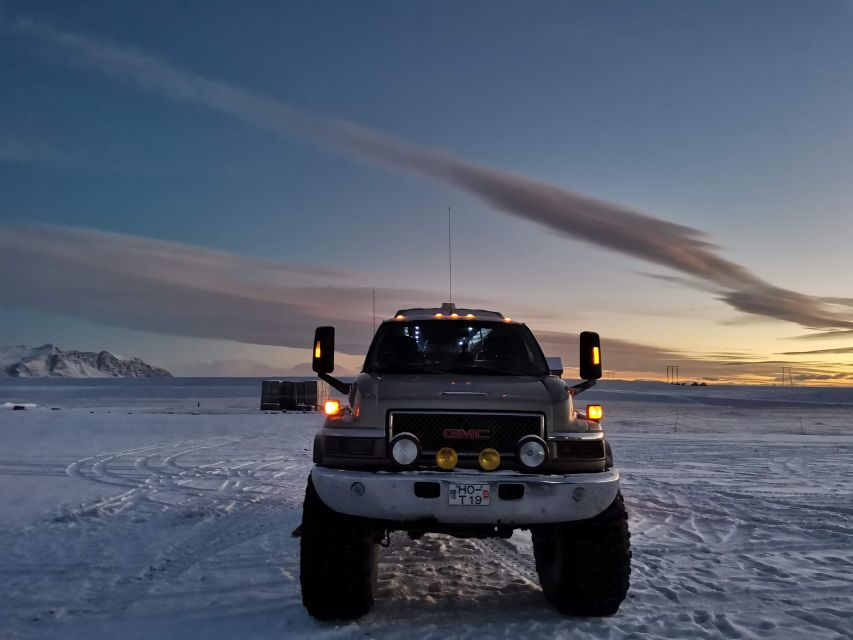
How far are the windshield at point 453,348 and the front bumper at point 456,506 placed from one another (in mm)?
1360

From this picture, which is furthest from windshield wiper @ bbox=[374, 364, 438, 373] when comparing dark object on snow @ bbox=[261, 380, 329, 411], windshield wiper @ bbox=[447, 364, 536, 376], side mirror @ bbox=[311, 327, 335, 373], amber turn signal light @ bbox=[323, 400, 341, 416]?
dark object on snow @ bbox=[261, 380, 329, 411]

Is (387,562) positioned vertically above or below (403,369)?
below

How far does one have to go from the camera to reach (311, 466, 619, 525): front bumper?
15.8 ft

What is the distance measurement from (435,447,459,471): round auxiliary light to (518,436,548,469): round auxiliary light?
0.47 m

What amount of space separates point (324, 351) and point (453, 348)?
52.0 inches

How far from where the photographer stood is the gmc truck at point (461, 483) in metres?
4.82

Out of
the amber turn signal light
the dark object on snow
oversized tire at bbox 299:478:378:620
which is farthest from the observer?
the dark object on snow

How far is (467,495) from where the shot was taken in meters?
4.81

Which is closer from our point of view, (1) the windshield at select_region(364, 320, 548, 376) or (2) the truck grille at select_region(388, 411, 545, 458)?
(2) the truck grille at select_region(388, 411, 545, 458)

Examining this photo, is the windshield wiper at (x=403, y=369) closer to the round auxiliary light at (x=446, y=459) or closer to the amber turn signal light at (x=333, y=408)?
the amber turn signal light at (x=333, y=408)

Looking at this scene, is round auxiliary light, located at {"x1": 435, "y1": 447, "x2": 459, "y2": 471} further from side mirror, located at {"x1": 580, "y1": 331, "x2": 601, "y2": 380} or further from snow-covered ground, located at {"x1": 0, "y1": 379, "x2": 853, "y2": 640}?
side mirror, located at {"x1": 580, "y1": 331, "x2": 601, "y2": 380}

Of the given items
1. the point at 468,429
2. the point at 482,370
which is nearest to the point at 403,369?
the point at 482,370

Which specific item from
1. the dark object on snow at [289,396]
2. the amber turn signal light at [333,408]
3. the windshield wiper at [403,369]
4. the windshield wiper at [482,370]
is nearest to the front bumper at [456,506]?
the amber turn signal light at [333,408]

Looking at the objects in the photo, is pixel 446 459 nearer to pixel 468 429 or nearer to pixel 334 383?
pixel 468 429
